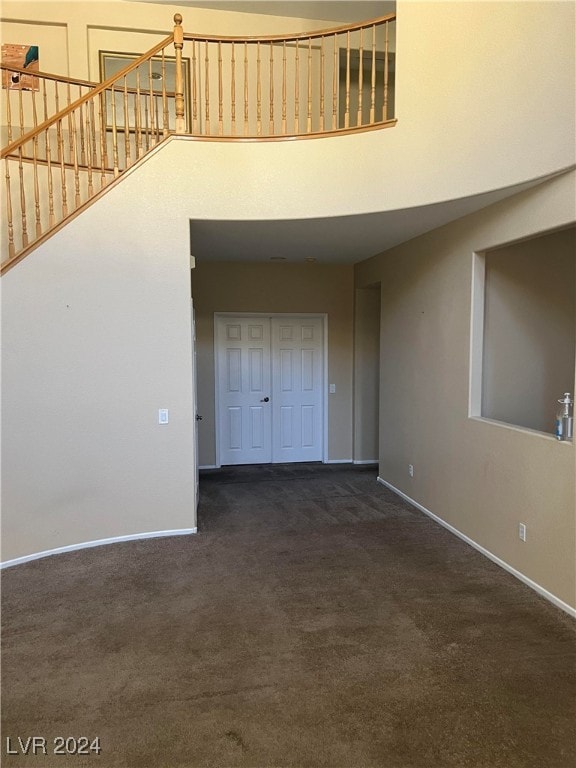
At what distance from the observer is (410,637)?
2.60m

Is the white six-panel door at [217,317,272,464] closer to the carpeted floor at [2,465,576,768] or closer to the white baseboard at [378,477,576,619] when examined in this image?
the white baseboard at [378,477,576,619]

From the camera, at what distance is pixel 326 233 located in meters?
4.32

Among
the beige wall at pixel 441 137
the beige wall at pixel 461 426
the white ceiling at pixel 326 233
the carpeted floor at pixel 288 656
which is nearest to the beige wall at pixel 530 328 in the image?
the beige wall at pixel 461 426

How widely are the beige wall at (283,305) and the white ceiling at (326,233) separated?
52cm

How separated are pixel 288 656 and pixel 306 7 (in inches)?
248

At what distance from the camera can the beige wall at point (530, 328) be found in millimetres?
3994

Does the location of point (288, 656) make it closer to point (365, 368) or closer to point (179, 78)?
point (179, 78)

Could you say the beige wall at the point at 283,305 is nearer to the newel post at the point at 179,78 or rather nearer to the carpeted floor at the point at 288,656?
the newel post at the point at 179,78

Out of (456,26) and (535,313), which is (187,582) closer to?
(535,313)

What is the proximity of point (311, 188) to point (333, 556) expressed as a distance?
2.83 m

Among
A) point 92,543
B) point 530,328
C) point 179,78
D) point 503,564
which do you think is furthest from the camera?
point 530,328

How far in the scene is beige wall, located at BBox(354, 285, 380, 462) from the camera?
6406 mm

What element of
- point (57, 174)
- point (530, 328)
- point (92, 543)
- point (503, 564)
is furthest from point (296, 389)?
point (57, 174)

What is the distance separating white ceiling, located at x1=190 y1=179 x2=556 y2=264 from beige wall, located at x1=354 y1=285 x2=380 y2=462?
912 mm
